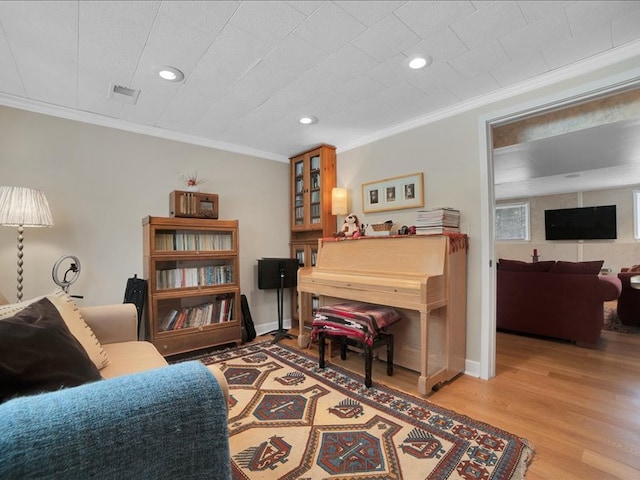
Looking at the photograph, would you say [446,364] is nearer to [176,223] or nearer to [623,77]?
[623,77]

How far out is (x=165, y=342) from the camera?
2.86 m

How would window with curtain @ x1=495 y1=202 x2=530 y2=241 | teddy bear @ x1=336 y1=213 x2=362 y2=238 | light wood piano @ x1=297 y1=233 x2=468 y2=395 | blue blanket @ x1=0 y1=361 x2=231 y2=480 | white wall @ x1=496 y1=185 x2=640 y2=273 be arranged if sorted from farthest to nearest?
window with curtain @ x1=495 y1=202 x2=530 y2=241
white wall @ x1=496 y1=185 x2=640 y2=273
teddy bear @ x1=336 y1=213 x2=362 y2=238
light wood piano @ x1=297 y1=233 x2=468 y2=395
blue blanket @ x1=0 y1=361 x2=231 y2=480

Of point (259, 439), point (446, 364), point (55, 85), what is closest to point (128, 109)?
point (55, 85)

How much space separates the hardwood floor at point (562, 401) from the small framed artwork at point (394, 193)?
1542mm

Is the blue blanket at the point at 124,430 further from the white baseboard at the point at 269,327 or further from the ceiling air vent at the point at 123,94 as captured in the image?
the white baseboard at the point at 269,327

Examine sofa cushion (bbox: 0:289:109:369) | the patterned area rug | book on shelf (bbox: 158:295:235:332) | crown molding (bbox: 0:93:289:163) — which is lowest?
the patterned area rug

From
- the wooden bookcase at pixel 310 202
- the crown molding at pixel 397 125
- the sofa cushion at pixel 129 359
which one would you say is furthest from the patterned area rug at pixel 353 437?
the crown molding at pixel 397 125

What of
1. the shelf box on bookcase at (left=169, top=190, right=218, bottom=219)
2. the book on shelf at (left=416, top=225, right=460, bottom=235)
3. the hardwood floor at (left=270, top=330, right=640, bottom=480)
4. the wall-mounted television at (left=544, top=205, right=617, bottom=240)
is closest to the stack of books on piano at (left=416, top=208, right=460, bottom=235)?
the book on shelf at (left=416, top=225, right=460, bottom=235)

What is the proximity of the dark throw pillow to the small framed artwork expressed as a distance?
8.86 ft

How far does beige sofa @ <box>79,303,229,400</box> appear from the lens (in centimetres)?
162

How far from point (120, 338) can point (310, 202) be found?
2480mm

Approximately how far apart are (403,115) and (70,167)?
3034mm

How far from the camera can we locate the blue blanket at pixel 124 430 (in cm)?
53

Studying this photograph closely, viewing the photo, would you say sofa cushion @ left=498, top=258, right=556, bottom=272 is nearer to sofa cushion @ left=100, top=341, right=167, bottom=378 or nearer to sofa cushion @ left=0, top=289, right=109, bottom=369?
sofa cushion @ left=100, top=341, right=167, bottom=378
